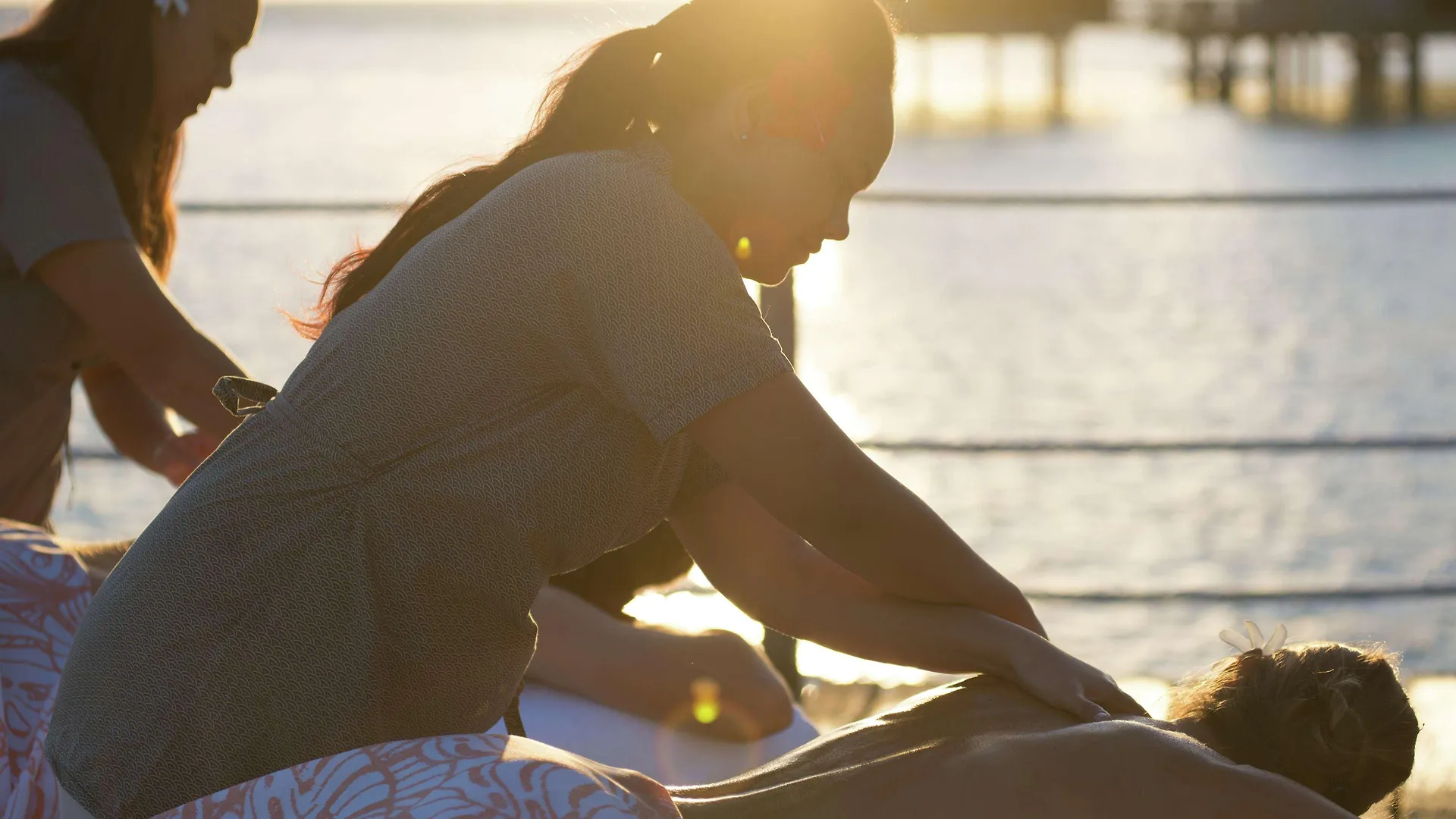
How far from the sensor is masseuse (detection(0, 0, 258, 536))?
187 centimetres

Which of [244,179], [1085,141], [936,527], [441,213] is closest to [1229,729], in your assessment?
[936,527]

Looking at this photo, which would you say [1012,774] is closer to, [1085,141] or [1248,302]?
[1248,302]

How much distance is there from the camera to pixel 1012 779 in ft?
3.96

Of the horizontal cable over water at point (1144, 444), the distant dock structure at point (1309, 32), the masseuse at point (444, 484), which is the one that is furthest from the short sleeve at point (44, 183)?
the distant dock structure at point (1309, 32)

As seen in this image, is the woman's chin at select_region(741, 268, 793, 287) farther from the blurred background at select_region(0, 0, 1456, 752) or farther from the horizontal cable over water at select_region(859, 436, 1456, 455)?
the horizontal cable over water at select_region(859, 436, 1456, 455)

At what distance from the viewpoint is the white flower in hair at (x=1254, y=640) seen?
1.33 m

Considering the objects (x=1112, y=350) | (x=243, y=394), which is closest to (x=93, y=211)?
(x=243, y=394)

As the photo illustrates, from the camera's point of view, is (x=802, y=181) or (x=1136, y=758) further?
(x=802, y=181)

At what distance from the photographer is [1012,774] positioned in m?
1.21

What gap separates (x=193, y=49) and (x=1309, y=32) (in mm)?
37793

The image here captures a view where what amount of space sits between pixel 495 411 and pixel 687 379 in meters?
0.15

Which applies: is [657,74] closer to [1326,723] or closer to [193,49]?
[1326,723]

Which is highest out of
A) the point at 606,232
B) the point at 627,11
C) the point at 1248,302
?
the point at 627,11

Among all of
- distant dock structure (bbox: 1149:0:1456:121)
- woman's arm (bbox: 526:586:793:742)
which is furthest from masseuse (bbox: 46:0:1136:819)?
distant dock structure (bbox: 1149:0:1456:121)
